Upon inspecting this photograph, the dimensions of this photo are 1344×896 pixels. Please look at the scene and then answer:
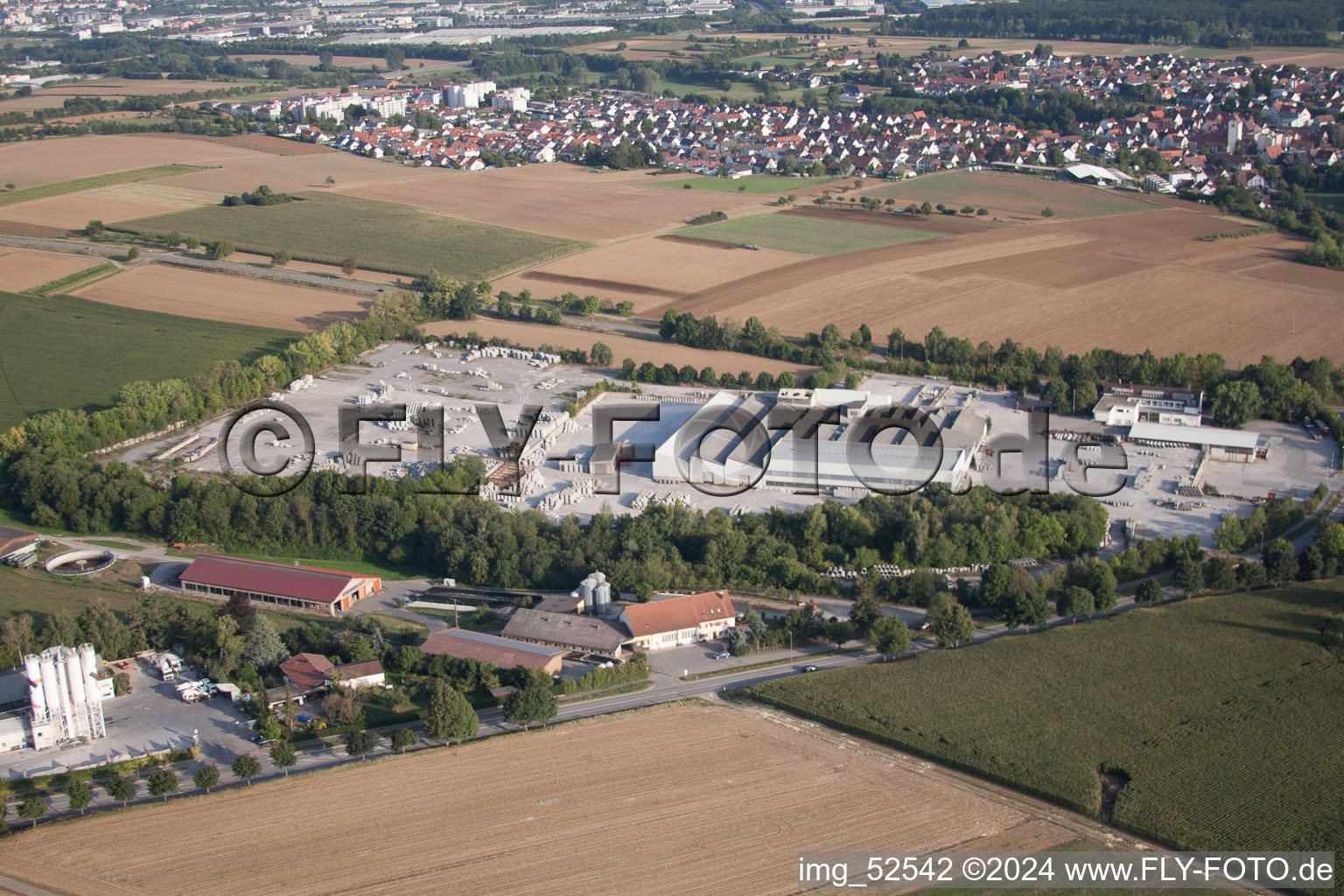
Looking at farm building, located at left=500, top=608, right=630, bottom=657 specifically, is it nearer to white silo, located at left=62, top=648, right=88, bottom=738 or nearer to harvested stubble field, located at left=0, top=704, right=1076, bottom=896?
harvested stubble field, located at left=0, top=704, right=1076, bottom=896

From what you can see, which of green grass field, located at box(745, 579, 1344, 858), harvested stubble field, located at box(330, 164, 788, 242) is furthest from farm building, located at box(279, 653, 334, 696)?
harvested stubble field, located at box(330, 164, 788, 242)

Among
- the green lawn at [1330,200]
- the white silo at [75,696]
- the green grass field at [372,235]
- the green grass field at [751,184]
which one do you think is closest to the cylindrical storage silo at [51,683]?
the white silo at [75,696]

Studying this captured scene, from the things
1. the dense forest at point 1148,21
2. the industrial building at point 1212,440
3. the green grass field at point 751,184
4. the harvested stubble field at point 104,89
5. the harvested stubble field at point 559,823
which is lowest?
the harvested stubble field at point 559,823

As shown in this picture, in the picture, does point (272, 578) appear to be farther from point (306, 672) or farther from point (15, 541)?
point (15, 541)

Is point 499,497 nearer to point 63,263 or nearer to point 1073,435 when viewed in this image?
point 1073,435

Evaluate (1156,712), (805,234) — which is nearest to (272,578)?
(1156,712)

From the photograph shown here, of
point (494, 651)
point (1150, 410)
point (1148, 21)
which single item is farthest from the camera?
point (1148, 21)

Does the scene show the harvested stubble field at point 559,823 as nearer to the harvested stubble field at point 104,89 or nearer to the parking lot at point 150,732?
the parking lot at point 150,732
